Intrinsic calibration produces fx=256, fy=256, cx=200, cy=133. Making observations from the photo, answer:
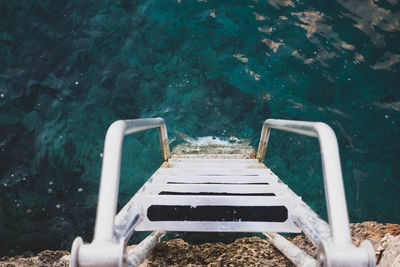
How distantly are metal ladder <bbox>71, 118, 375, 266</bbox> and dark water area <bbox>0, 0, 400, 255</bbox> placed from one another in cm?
358

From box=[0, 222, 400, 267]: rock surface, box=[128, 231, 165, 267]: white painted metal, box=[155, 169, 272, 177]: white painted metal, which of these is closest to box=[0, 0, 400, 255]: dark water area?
box=[0, 222, 400, 267]: rock surface

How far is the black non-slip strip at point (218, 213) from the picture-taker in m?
1.65

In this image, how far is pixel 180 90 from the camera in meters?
6.27

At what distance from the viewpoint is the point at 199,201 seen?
162cm

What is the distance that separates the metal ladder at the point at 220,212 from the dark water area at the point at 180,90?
3.58 m

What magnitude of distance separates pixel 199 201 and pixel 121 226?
587mm

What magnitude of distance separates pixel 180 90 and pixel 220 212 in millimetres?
4915

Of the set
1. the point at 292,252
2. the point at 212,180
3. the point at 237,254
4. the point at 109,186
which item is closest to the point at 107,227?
the point at 109,186

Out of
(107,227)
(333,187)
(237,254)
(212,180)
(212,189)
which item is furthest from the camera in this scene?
(237,254)

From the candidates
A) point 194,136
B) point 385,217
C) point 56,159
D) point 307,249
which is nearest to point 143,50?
point 194,136

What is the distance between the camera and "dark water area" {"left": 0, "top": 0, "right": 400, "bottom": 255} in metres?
5.41

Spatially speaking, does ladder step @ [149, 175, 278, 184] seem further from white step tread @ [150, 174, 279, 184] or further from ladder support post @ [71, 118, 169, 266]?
ladder support post @ [71, 118, 169, 266]

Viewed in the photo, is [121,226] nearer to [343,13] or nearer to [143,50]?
[143,50]

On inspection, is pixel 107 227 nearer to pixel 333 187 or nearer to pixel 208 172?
pixel 333 187
